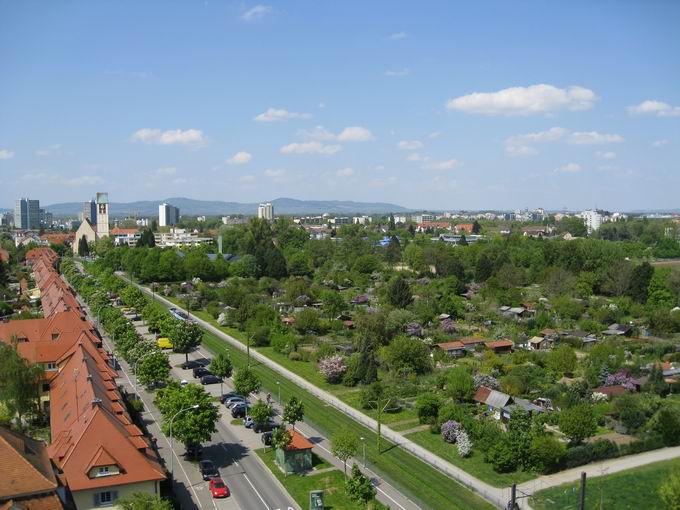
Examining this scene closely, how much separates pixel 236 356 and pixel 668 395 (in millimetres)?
29216

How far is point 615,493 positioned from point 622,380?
15330 mm

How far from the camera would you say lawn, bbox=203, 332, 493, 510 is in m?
24.7

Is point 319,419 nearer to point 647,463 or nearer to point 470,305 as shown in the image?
point 647,463

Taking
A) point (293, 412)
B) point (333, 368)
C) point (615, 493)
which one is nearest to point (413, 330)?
point (333, 368)

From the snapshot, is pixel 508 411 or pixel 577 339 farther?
pixel 577 339

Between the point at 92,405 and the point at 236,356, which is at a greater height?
the point at 92,405

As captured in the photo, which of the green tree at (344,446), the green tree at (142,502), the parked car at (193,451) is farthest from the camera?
the parked car at (193,451)

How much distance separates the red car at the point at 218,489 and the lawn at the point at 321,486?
2.50m

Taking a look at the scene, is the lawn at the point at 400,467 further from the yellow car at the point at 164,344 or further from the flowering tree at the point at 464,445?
the yellow car at the point at 164,344

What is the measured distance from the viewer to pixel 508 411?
3372cm

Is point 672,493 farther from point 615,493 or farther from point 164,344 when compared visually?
point 164,344

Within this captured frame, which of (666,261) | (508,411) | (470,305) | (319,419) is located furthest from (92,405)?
(666,261)

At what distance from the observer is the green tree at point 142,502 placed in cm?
1936

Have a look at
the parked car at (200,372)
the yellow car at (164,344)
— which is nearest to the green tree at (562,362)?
the parked car at (200,372)
